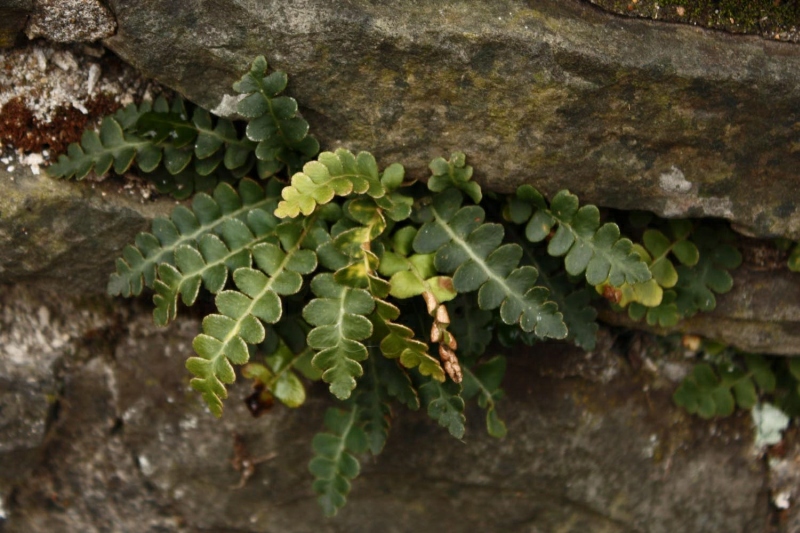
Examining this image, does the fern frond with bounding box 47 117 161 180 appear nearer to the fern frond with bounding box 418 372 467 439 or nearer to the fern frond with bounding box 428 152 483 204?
the fern frond with bounding box 428 152 483 204

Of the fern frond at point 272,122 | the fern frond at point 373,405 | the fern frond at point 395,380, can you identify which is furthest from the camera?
the fern frond at point 373,405

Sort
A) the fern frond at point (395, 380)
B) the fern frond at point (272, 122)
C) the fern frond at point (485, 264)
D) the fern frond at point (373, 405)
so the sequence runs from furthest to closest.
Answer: the fern frond at point (373, 405), the fern frond at point (395, 380), the fern frond at point (485, 264), the fern frond at point (272, 122)

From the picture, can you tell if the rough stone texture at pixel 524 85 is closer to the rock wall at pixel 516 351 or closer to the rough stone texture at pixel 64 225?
the rock wall at pixel 516 351

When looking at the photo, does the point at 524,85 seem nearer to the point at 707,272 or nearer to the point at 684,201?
the point at 684,201

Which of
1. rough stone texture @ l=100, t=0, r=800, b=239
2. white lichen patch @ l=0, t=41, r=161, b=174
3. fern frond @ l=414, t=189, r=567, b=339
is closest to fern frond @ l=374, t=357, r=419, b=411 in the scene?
fern frond @ l=414, t=189, r=567, b=339

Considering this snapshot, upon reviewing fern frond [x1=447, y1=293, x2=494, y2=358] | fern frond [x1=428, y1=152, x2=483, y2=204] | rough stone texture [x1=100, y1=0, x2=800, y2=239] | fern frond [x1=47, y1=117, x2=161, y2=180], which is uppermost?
rough stone texture [x1=100, y1=0, x2=800, y2=239]

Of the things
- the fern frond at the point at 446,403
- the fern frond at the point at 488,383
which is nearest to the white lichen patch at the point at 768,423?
the fern frond at the point at 488,383
